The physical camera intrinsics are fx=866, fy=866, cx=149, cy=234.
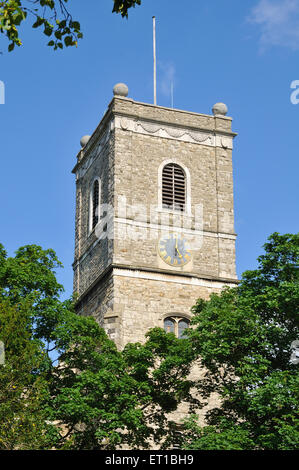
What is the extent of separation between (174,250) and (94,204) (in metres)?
5.91

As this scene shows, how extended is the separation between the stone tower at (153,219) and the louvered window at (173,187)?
5 centimetres

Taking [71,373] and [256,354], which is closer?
[256,354]

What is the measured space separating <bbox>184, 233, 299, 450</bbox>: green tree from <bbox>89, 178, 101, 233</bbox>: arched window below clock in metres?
11.8

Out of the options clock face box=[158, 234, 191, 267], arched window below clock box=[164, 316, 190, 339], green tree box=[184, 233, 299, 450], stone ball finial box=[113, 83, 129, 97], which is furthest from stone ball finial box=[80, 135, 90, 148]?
green tree box=[184, 233, 299, 450]

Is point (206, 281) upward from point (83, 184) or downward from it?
downward

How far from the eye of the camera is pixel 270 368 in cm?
2767

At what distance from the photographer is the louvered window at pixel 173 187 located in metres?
40.0

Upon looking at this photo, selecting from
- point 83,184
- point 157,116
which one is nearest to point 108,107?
point 157,116

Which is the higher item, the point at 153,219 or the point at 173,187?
the point at 173,187

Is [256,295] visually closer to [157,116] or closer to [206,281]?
[206,281]

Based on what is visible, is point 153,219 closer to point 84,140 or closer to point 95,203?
point 95,203


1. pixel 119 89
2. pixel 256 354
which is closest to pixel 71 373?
pixel 256 354

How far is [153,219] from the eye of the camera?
3912cm

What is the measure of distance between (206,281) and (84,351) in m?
9.30
